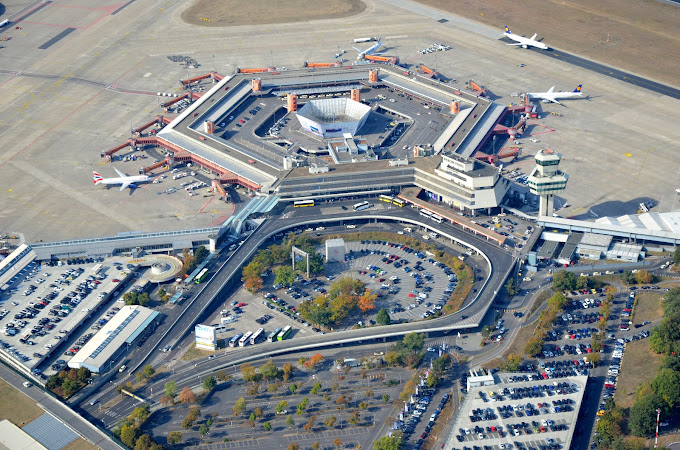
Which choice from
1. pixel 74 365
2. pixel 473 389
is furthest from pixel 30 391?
pixel 473 389

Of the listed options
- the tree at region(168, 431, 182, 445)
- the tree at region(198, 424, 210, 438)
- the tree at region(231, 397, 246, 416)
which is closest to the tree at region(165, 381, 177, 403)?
the tree at region(168, 431, 182, 445)

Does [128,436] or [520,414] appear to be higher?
[128,436]

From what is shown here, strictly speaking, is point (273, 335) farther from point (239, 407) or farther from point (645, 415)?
point (645, 415)

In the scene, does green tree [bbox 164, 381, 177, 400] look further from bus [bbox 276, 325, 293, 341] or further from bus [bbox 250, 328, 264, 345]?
bus [bbox 276, 325, 293, 341]

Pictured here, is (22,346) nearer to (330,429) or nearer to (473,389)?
(330,429)

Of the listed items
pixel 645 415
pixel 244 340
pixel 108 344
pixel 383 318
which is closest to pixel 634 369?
pixel 645 415

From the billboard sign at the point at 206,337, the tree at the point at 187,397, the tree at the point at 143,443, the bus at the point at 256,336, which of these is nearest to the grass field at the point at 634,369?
the bus at the point at 256,336

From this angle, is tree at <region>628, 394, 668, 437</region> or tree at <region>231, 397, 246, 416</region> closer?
tree at <region>628, 394, 668, 437</region>
